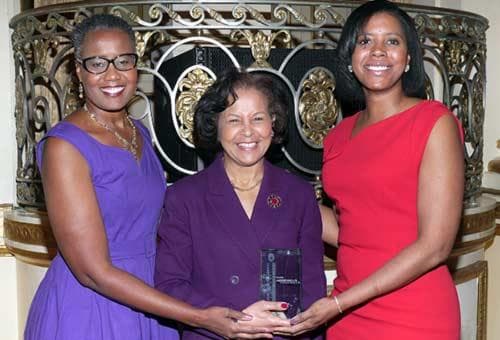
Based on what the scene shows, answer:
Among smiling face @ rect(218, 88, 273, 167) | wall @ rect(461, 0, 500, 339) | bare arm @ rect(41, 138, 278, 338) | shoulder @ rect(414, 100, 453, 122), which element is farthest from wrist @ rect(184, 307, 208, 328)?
wall @ rect(461, 0, 500, 339)

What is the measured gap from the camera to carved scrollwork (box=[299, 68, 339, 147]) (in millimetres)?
3449

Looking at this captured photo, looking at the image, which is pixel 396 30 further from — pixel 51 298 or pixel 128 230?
pixel 51 298

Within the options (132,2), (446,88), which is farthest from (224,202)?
(446,88)

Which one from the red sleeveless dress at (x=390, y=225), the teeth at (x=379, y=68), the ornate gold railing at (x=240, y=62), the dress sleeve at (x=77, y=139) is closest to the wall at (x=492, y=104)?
the ornate gold railing at (x=240, y=62)

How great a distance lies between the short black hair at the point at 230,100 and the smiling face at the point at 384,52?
28 cm

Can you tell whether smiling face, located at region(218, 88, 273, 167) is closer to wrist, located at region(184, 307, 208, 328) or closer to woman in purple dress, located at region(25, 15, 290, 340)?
woman in purple dress, located at region(25, 15, 290, 340)

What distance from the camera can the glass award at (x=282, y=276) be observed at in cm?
196

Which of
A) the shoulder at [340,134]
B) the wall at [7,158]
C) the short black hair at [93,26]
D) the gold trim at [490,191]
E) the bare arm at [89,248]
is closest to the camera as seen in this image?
the bare arm at [89,248]

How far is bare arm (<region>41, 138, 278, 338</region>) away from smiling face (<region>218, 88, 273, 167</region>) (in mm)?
441

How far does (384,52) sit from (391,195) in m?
0.44

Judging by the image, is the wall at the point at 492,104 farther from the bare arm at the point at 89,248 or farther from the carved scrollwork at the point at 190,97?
the bare arm at the point at 89,248

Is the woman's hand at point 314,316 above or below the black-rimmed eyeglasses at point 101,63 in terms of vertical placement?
below

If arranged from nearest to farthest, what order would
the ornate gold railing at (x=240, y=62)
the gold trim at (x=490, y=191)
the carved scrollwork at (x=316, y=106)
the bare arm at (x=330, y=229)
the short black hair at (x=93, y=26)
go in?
the short black hair at (x=93, y=26)
the bare arm at (x=330, y=229)
the ornate gold railing at (x=240, y=62)
the carved scrollwork at (x=316, y=106)
the gold trim at (x=490, y=191)

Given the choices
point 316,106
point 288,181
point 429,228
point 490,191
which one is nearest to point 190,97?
point 316,106
